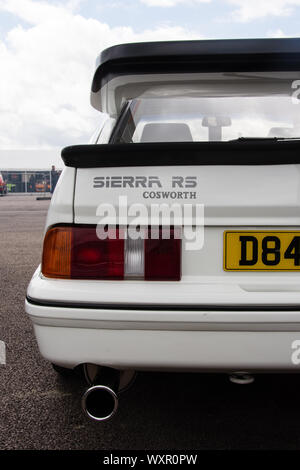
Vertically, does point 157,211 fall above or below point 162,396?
above

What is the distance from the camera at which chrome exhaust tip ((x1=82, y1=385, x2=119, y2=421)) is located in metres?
1.82

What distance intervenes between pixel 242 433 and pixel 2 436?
101cm

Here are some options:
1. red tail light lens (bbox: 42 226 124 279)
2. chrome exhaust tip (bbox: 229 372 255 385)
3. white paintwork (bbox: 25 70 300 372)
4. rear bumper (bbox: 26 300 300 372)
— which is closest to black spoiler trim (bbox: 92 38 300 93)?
white paintwork (bbox: 25 70 300 372)

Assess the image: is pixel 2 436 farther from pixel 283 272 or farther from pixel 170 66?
pixel 170 66

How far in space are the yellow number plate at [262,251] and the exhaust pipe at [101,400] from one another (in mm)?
612

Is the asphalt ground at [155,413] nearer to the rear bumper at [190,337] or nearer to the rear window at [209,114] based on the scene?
Answer: the rear bumper at [190,337]

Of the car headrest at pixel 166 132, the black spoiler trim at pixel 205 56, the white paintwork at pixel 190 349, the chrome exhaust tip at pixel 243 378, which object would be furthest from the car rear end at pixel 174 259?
the car headrest at pixel 166 132

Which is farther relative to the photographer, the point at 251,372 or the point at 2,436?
the point at 2,436

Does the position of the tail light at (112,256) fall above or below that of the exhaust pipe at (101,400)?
above

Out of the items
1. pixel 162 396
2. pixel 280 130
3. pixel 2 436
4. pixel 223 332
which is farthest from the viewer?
pixel 280 130

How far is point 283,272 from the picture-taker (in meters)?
1.90

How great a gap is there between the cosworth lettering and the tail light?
0.17 metres

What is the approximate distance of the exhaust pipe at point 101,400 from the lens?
71.4 inches
